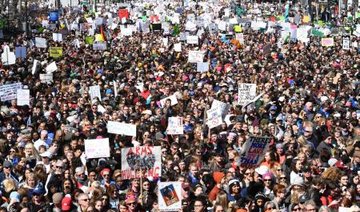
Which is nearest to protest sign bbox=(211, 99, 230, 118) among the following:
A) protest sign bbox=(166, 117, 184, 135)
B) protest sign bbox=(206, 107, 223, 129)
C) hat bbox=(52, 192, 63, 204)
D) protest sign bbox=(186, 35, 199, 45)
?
protest sign bbox=(206, 107, 223, 129)

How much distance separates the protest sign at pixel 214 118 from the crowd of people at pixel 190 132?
6.4 inches

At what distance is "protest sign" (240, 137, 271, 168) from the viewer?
11.7 meters

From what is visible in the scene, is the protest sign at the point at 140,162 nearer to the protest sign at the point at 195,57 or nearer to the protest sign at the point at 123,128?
the protest sign at the point at 123,128

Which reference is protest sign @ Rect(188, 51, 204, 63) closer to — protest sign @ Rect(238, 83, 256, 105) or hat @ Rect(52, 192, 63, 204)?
protest sign @ Rect(238, 83, 256, 105)

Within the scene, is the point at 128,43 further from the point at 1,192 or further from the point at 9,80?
the point at 1,192

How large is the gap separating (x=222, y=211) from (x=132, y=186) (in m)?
1.88

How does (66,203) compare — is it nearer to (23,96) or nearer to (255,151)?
(255,151)

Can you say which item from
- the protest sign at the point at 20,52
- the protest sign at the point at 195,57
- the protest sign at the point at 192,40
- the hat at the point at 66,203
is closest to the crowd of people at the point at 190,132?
the hat at the point at 66,203

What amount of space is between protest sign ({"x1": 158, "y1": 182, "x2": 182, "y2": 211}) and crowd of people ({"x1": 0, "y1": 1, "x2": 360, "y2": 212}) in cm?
21

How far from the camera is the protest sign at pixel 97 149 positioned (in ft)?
41.5

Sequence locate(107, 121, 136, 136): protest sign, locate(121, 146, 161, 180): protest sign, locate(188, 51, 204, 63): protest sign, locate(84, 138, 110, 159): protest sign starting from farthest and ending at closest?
locate(188, 51, 204, 63): protest sign
locate(107, 121, 136, 136): protest sign
locate(84, 138, 110, 159): protest sign
locate(121, 146, 161, 180): protest sign

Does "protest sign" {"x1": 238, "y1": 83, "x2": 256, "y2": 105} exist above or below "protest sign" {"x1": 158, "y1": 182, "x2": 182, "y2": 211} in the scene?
below

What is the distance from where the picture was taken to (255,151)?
38.5 feet

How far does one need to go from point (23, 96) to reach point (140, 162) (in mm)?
7576
